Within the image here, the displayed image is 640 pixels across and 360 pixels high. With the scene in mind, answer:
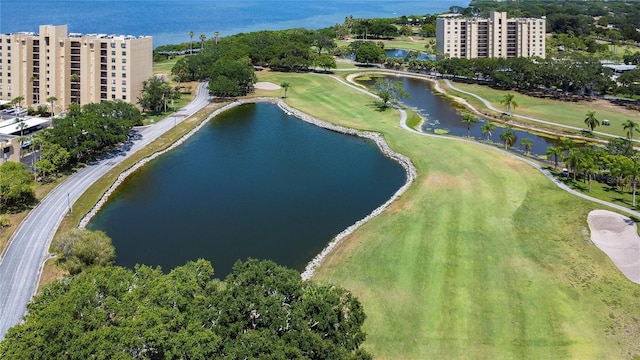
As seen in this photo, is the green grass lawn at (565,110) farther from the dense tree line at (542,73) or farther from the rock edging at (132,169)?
the rock edging at (132,169)

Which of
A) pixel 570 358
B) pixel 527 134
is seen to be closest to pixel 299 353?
pixel 570 358

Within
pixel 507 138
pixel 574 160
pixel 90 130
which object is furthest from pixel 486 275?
pixel 90 130

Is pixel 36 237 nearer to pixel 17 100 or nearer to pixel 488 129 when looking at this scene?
pixel 17 100

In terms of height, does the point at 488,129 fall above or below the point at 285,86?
below

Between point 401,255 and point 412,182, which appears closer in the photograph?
point 401,255

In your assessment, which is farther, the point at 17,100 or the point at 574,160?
the point at 17,100

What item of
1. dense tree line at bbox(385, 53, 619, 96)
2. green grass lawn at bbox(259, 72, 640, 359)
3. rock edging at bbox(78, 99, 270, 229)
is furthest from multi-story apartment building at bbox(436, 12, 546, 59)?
green grass lawn at bbox(259, 72, 640, 359)

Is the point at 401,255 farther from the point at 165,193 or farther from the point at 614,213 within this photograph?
the point at 165,193
